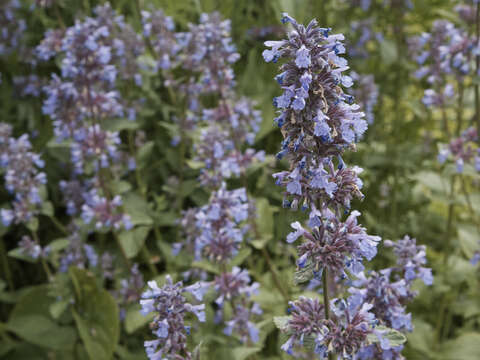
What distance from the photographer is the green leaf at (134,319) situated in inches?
151

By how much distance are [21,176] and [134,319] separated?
4.68 ft

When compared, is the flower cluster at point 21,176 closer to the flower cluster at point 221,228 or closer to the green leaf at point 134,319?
the green leaf at point 134,319

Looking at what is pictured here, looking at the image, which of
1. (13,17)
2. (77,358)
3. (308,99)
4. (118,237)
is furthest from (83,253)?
(308,99)

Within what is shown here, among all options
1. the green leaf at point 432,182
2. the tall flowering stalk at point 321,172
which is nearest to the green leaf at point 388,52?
the green leaf at point 432,182

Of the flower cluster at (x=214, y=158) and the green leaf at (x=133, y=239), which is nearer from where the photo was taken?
the flower cluster at (x=214, y=158)

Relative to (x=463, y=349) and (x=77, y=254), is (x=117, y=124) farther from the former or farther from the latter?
(x=463, y=349)

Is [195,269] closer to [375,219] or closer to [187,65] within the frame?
[187,65]

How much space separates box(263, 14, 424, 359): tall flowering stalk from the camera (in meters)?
1.81

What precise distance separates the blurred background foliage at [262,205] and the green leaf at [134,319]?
0.5 inches

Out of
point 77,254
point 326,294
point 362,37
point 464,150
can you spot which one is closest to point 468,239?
point 464,150

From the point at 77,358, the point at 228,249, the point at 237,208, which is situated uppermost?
the point at 237,208

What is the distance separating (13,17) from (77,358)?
357cm

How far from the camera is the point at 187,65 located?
4633mm

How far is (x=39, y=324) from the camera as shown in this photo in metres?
4.48
